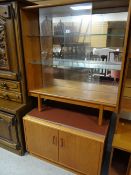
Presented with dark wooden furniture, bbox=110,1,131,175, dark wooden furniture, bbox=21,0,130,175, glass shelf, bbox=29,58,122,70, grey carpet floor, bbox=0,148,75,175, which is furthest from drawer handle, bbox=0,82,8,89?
dark wooden furniture, bbox=110,1,131,175

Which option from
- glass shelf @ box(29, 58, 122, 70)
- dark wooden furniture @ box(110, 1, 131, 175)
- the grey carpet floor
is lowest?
the grey carpet floor

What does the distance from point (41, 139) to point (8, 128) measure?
487mm

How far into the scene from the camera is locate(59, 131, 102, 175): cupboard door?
1.53 m

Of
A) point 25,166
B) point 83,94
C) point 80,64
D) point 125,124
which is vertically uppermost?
point 80,64

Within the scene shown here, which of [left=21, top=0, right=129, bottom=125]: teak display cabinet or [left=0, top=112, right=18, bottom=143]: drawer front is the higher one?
[left=21, top=0, right=129, bottom=125]: teak display cabinet

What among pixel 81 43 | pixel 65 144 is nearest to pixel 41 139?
pixel 65 144

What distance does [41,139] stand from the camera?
1827mm

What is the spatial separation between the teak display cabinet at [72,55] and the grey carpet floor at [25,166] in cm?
74

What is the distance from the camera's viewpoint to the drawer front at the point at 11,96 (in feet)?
6.32

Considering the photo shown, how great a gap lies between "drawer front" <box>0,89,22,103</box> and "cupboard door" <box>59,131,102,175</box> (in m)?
0.74

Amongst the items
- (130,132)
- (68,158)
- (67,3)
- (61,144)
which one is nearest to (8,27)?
(67,3)

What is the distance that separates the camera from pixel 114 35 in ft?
5.16

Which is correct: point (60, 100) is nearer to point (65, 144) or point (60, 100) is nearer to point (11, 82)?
point (65, 144)

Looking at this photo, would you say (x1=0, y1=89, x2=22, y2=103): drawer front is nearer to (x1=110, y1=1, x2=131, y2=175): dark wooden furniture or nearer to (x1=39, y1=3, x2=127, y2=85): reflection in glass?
(x1=39, y1=3, x2=127, y2=85): reflection in glass
